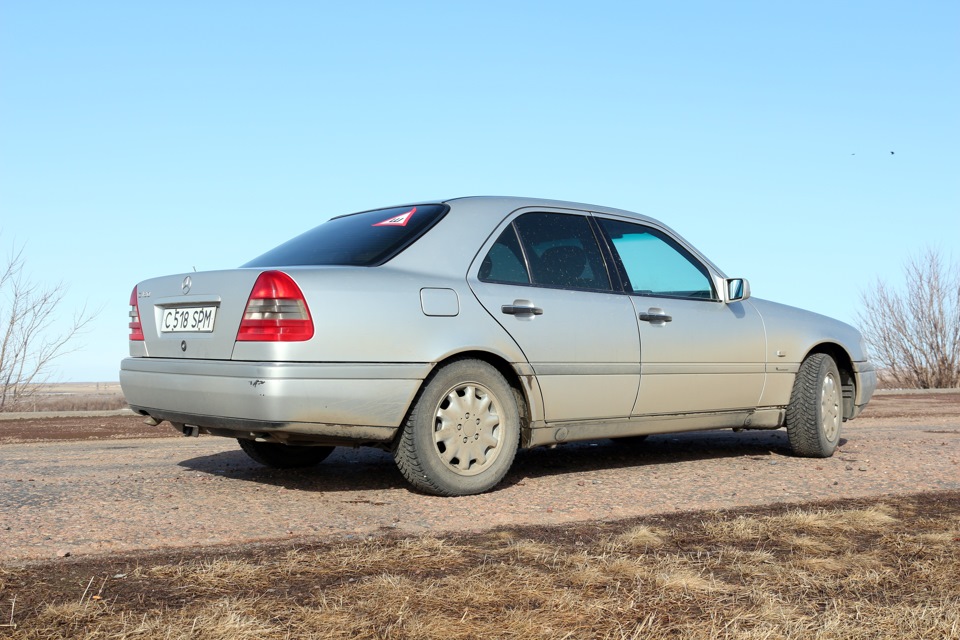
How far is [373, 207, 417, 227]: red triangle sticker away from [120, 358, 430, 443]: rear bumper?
3.14 ft

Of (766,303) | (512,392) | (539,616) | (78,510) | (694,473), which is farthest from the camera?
(766,303)

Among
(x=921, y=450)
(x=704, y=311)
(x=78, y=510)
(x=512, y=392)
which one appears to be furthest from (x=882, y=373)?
(x=78, y=510)

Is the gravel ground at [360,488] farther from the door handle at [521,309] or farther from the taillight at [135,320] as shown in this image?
the door handle at [521,309]

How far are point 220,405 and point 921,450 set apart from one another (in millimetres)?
5427

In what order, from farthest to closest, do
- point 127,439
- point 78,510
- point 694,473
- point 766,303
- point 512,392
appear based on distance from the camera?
point 127,439 → point 766,303 → point 694,473 → point 512,392 → point 78,510

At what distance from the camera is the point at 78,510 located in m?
4.41

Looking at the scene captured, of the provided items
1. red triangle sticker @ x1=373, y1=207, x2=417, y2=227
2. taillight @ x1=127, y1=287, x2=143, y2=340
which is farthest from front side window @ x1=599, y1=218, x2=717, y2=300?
taillight @ x1=127, y1=287, x2=143, y2=340

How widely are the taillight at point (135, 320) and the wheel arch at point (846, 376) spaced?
488cm

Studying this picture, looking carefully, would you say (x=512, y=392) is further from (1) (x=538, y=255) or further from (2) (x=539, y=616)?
(2) (x=539, y=616)

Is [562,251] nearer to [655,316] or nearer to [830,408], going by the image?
[655,316]

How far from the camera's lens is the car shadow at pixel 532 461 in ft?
18.0

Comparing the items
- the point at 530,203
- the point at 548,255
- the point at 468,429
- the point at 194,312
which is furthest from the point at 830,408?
the point at 194,312

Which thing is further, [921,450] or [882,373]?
[882,373]

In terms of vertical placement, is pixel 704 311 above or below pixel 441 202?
below
